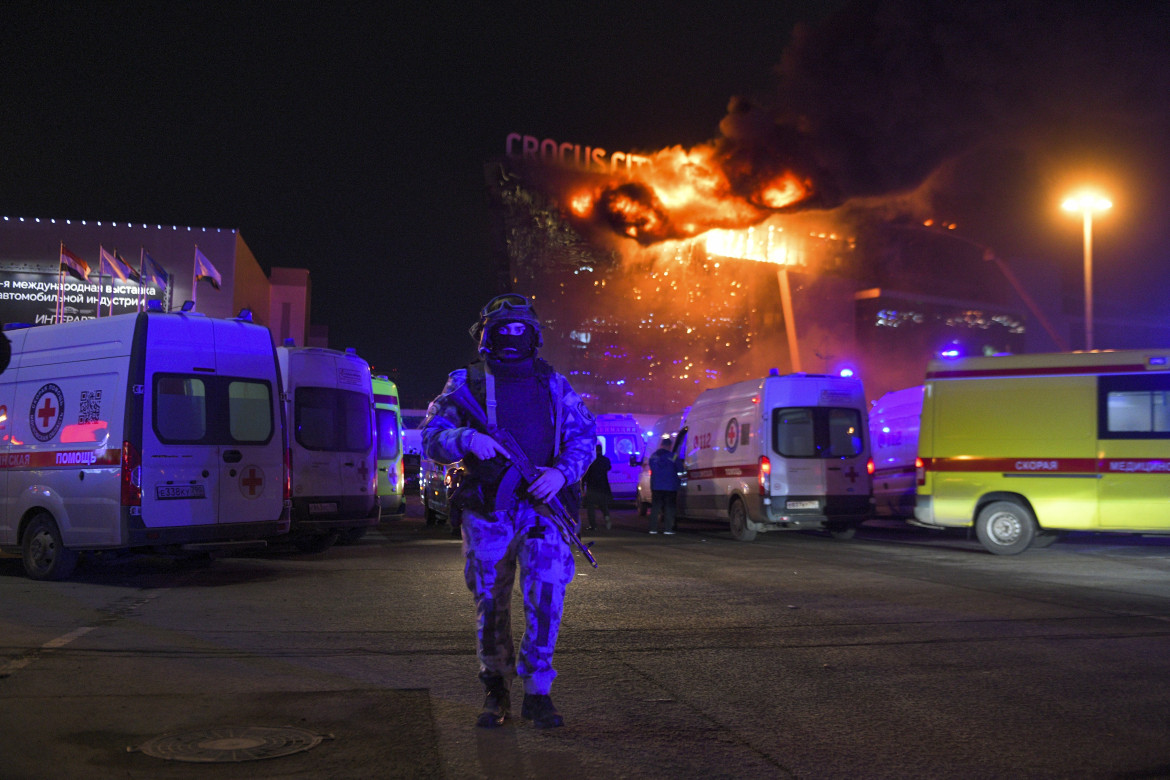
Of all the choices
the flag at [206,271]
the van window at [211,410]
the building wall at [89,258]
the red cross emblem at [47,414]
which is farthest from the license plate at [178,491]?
the building wall at [89,258]

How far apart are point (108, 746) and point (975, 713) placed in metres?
3.77

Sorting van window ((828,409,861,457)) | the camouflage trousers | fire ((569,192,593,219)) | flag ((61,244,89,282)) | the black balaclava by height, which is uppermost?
fire ((569,192,593,219))

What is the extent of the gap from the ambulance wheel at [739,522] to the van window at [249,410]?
8.09 metres

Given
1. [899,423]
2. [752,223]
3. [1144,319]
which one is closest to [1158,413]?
[899,423]

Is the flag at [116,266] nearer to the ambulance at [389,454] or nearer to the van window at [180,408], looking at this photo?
the ambulance at [389,454]

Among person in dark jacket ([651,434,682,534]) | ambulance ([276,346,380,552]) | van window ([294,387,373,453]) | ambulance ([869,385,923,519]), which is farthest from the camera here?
ambulance ([869,385,923,519])

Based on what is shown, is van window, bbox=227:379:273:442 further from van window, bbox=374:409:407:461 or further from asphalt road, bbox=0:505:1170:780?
van window, bbox=374:409:407:461

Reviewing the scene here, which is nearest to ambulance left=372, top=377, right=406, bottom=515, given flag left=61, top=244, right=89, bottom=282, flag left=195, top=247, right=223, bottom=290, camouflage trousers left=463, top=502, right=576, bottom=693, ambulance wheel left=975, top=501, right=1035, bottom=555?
ambulance wheel left=975, top=501, right=1035, bottom=555

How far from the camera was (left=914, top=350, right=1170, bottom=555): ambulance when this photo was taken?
39.5 ft

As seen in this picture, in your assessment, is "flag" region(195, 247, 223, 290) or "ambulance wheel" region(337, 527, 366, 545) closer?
"ambulance wheel" region(337, 527, 366, 545)

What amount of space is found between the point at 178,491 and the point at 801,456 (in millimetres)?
9130

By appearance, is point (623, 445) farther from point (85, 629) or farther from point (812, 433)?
point (85, 629)

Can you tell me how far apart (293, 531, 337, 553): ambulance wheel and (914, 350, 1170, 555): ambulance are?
817 centimetres

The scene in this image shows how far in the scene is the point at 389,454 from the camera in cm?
1678
